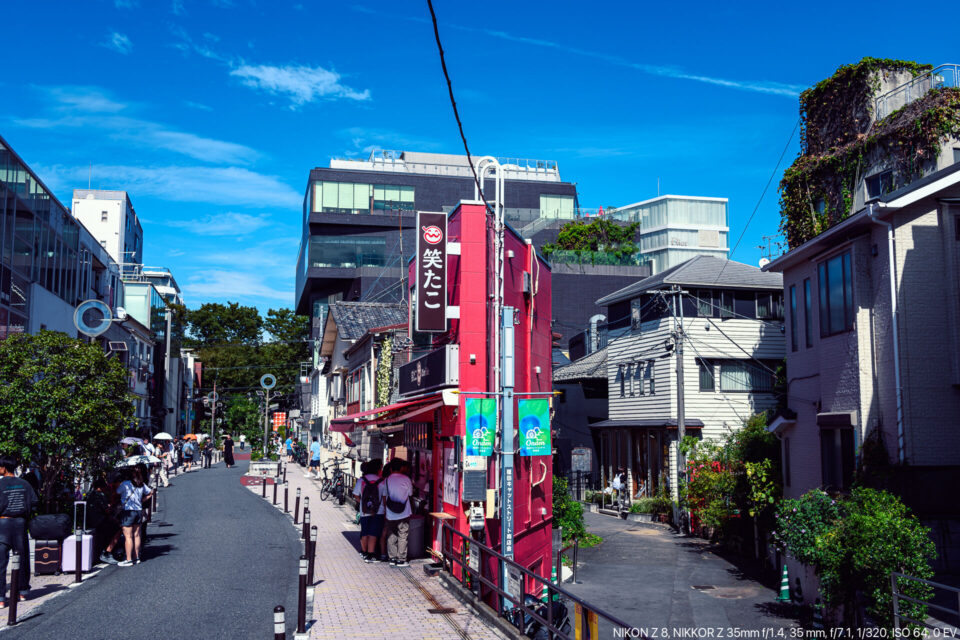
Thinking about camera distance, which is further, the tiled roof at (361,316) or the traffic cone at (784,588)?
the tiled roof at (361,316)

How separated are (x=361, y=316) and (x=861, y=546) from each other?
85.7 feet

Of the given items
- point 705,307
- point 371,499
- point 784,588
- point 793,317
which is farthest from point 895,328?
point 705,307

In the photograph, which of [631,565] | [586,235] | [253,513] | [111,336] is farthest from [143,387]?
[631,565]

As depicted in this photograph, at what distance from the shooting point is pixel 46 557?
13.9 meters

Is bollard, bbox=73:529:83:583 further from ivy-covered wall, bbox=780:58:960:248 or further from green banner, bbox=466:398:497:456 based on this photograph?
ivy-covered wall, bbox=780:58:960:248

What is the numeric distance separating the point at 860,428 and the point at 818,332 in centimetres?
310

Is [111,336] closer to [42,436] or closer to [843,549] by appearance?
[42,436]

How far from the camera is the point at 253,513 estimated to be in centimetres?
2562

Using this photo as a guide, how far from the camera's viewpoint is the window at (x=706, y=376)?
33156 millimetres

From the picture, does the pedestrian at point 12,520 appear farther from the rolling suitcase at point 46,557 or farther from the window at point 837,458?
the window at point 837,458

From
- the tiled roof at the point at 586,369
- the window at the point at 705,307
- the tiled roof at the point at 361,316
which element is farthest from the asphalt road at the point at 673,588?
the tiled roof at the point at 361,316

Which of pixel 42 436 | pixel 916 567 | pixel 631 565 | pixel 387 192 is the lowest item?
pixel 631 565

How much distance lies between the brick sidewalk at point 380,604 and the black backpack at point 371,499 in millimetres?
1059

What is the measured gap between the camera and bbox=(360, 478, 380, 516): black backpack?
17078 mm
